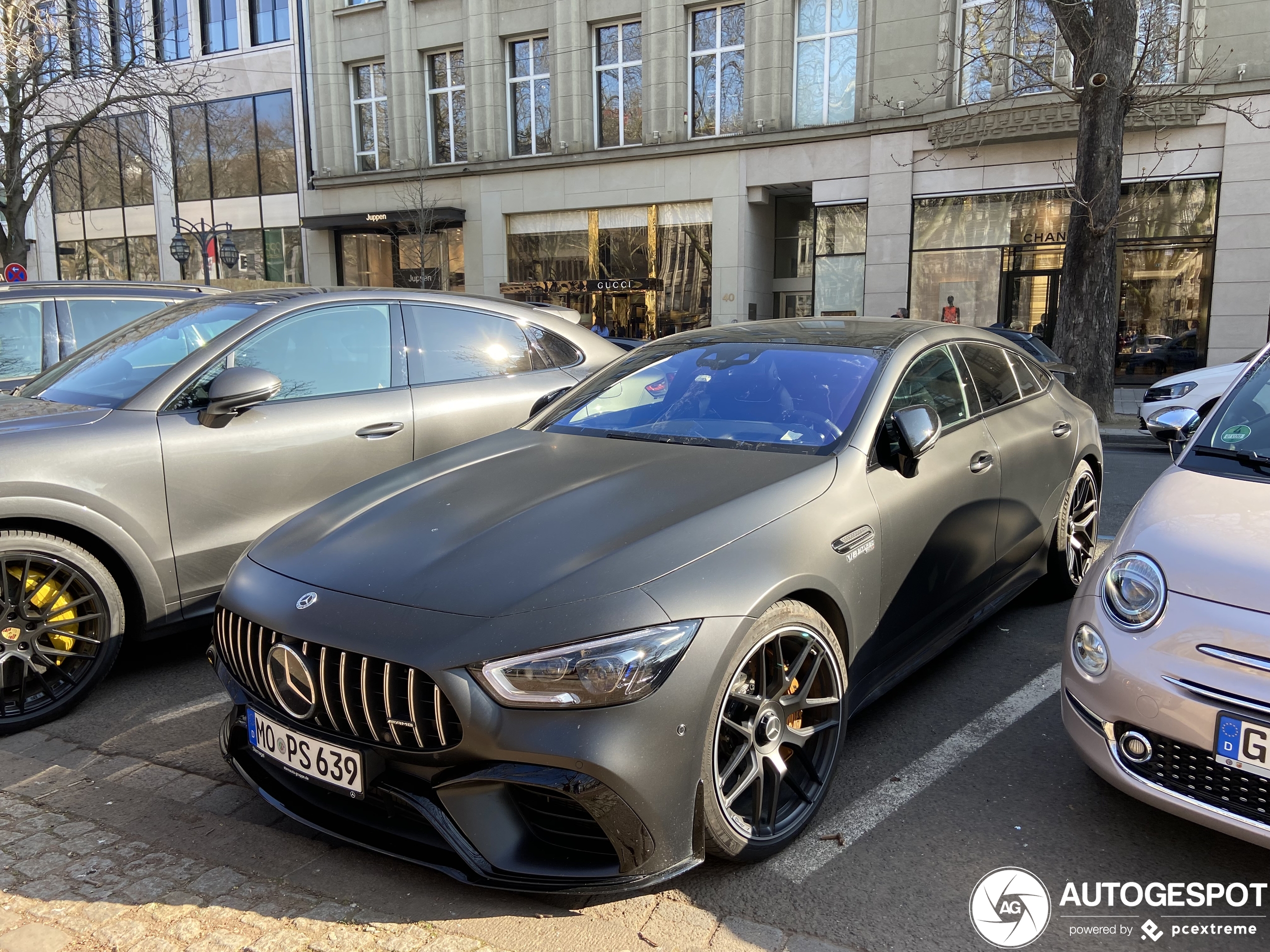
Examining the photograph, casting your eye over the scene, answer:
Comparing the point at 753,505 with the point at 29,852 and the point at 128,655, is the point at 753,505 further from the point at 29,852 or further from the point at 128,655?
the point at 128,655

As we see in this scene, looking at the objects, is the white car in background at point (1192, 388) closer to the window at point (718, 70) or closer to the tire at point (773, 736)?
the tire at point (773, 736)

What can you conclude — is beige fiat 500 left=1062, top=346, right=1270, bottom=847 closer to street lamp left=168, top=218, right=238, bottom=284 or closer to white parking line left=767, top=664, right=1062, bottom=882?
white parking line left=767, top=664, right=1062, bottom=882

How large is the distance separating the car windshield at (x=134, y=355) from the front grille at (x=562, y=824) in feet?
9.50

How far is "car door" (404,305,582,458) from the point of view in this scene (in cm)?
490

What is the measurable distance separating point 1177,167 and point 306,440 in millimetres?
19300

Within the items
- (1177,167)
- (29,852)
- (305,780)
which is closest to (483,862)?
(305,780)

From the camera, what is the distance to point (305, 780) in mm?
2561

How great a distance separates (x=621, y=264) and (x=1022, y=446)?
20.9 metres

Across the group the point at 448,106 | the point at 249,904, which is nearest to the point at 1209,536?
the point at 249,904

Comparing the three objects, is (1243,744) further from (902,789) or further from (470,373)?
(470,373)

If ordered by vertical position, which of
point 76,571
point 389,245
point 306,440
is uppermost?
point 389,245

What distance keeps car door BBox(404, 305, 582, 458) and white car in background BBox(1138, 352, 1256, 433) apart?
7340 millimetres

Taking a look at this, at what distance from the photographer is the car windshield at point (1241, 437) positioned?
3074 millimetres

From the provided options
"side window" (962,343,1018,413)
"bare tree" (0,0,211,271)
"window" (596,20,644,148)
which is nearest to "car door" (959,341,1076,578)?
"side window" (962,343,1018,413)
